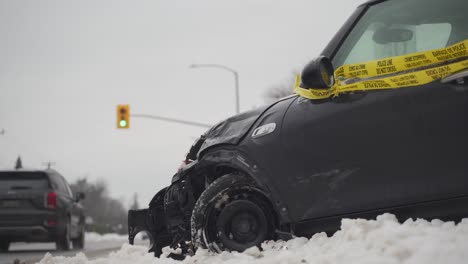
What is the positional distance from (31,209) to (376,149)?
10.4 metres

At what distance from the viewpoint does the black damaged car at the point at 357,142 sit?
3.64 metres

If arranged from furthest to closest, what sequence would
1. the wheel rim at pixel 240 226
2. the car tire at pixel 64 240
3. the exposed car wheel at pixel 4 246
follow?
the exposed car wheel at pixel 4 246, the car tire at pixel 64 240, the wheel rim at pixel 240 226

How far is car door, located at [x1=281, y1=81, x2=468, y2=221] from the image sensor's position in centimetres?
358

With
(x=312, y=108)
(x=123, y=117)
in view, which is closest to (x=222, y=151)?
(x=312, y=108)

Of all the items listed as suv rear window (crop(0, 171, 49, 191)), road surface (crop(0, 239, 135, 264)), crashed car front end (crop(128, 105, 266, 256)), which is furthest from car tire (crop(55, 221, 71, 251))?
crashed car front end (crop(128, 105, 266, 256))

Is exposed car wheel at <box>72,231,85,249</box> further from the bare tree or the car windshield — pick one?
the bare tree

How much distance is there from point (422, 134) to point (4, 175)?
432 inches

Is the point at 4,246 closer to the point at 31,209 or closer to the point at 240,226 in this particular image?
the point at 31,209

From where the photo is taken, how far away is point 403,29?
4.18m

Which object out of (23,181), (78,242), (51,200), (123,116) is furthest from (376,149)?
(123,116)

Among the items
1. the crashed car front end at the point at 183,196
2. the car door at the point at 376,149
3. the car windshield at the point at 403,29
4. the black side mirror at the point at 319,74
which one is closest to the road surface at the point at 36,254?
the crashed car front end at the point at 183,196

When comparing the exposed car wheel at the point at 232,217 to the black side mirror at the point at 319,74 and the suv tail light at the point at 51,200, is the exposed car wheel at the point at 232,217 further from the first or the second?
the suv tail light at the point at 51,200

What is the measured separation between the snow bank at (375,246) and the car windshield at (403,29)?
40.3 inches

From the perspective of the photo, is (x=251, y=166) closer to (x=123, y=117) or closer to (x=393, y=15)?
(x=393, y=15)
